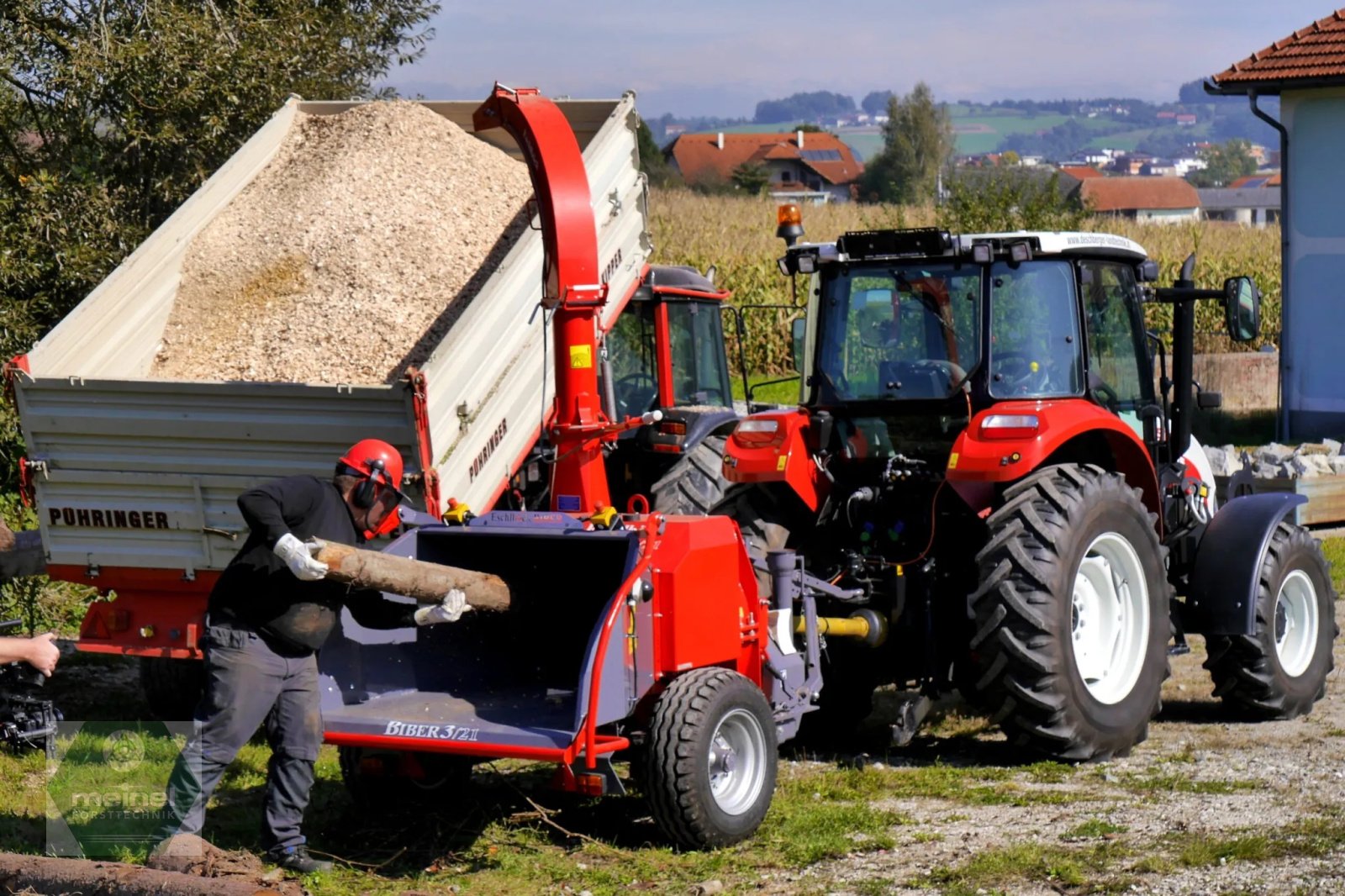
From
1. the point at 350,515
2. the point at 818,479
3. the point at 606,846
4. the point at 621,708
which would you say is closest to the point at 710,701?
the point at 621,708

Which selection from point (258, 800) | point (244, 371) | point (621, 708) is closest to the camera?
point (621, 708)

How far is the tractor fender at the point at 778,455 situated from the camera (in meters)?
7.52

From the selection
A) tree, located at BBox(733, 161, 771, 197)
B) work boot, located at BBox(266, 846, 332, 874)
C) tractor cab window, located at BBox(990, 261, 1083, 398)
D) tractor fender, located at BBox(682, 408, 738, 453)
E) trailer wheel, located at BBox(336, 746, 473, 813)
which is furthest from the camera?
tree, located at BBox(733, 161, 771, 197)

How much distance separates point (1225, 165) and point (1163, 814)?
16849 cm

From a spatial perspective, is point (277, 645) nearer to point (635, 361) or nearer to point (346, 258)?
point (346, 258)

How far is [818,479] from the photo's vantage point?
7.78 m

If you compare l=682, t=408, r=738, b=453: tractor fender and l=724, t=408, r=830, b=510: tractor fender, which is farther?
l=682, t=408, r=738, b=453: tractor fender

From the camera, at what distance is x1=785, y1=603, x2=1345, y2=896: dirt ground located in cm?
555

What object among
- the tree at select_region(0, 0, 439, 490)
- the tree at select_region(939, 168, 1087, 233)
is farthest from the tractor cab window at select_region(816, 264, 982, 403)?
the tree at select_region(939, 168, 1087, 233)

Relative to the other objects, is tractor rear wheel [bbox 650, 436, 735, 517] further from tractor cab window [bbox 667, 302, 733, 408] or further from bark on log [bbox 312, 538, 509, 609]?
bark on log [bbox 312, 538, 509, 609]

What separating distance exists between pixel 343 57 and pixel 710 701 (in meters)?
9.20

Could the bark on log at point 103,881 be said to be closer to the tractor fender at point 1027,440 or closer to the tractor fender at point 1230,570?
the tractor fender at point 1027,440

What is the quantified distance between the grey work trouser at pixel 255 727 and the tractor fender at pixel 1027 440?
9.49 feet

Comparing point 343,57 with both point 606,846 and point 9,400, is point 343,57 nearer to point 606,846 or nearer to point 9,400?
point 9,400
